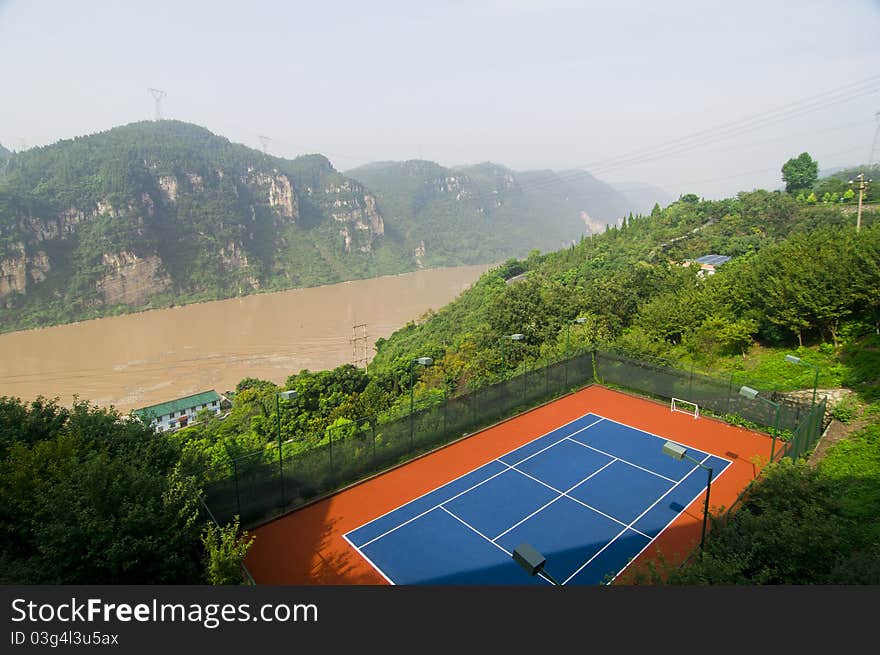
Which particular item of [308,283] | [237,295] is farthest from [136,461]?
[308,283]

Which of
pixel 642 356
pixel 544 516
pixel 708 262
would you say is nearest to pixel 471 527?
pixel 544 516

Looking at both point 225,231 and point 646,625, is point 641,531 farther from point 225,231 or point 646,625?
point 225,231

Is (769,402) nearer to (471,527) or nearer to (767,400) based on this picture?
(767,400)

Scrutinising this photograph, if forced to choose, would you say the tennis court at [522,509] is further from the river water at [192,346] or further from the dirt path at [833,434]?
the river water at [192,346]

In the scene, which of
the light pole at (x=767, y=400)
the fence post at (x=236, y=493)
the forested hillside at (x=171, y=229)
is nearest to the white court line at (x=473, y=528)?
the fence post at (x=236, y=493)

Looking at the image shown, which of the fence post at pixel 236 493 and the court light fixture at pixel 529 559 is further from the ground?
the court light fixture at pixel 529 559

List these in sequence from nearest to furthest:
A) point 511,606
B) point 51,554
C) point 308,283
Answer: point 511,606
point 51,554
point 308,283

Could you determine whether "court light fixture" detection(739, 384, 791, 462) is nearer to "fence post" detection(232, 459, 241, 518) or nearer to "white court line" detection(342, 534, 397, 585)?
"white court line" detection(342, 534, 397, 585)

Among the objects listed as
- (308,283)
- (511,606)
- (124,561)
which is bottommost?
(308,283)
